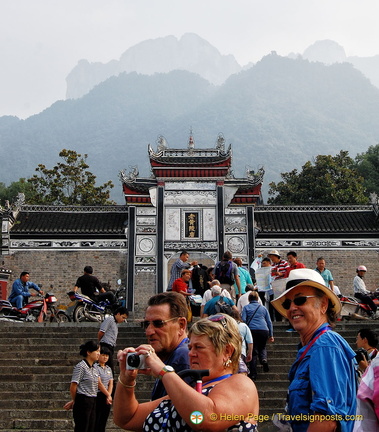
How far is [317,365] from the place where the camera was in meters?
3.21

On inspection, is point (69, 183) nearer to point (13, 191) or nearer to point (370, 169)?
point (13, 191)

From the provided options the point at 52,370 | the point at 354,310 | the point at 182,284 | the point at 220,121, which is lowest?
the point at 52,370

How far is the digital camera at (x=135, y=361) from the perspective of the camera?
10.3 feet

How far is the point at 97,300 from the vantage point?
13.2 metres

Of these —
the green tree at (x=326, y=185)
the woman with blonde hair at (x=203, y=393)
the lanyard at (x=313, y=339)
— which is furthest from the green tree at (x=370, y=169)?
the woman with blonde hair at (x=203, y=393)

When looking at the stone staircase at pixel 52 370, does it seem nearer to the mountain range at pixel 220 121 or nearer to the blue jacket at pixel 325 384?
the blue jacket at pixel 325 384

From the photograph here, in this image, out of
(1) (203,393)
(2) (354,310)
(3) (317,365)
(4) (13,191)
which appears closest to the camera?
(1) (203,393)

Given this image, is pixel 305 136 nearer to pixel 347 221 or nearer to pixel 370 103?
pixel 370 103

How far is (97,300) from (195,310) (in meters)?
2.16

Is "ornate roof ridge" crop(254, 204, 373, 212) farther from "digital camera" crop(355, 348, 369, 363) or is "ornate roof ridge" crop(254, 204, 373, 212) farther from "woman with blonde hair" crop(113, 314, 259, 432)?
"woman with blonde hair" crop(113, 314, 259, 432)

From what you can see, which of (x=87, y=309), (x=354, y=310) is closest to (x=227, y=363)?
(x=87, y=309)

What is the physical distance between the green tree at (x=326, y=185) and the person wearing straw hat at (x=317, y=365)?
30.0 m

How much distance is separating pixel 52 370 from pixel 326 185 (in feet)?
86.0

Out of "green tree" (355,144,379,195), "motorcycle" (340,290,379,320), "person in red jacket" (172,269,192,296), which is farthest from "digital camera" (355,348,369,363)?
"green tree" (355,144,379,195)
